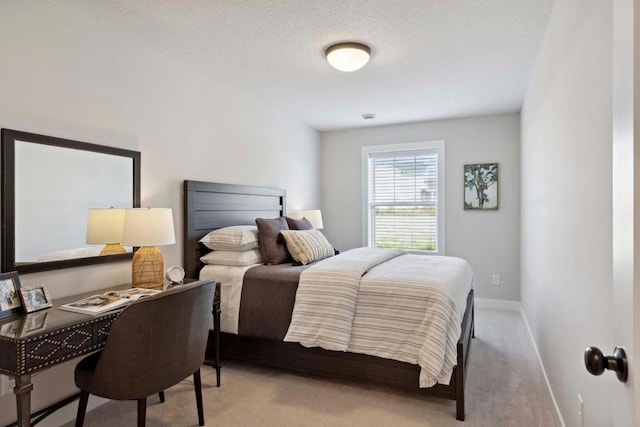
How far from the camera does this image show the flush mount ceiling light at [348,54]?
270 centimetres

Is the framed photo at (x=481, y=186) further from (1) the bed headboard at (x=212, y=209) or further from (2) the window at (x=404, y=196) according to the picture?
(1) the bed headboard at (x=212, y=209)

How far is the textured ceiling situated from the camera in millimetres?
2266

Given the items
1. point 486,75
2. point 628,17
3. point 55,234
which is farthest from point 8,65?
point 486,75

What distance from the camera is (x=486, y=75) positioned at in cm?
337

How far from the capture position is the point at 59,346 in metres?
1.56

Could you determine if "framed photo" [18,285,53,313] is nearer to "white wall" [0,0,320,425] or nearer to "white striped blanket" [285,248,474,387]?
"white wall" [0,0,320,425]

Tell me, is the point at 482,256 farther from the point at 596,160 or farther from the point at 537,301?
the point at 596,160

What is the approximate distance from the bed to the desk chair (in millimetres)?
960

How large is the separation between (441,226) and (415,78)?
222 cm

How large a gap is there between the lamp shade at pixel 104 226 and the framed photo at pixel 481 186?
403 cm

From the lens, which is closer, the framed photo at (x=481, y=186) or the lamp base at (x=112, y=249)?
the lamp base at (x=112, y=249)

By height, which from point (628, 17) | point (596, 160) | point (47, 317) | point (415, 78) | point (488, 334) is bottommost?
point (488, 334)

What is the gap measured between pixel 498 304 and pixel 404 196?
1.83 metres

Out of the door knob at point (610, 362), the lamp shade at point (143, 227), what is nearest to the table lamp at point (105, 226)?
the lamp shade at point (143, 227)
